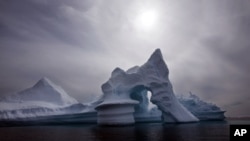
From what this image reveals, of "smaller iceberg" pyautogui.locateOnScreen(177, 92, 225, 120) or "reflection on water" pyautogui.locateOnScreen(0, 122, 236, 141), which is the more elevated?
"smaller iceberg" pyautogui.locateOnScreen(177, 92, 225, 120)

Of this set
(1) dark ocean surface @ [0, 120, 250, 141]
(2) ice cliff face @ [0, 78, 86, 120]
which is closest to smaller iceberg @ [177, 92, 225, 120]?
(2) ice cliff face @ [0, 78, 86, 120]

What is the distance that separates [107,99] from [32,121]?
925 cm

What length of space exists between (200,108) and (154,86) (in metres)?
11.2

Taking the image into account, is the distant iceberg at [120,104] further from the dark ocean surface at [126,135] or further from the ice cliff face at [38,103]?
the dark ocean surface at [126,135]

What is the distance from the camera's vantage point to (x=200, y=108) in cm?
3512

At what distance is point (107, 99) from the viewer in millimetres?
27562

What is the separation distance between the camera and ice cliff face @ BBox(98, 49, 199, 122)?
26.4m

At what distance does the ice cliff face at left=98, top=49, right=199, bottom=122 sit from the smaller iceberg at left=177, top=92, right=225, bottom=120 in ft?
21.2

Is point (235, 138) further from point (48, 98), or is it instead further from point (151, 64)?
point (48, 98)

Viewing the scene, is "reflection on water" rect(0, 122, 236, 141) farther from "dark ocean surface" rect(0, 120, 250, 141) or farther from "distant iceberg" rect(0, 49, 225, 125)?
"distant iceberg" rect(0, 49, 225, 125)

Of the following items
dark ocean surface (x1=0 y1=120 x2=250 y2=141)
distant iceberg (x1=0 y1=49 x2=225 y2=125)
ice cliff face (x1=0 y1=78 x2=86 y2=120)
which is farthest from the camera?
ice cliff face (x1=0 y1=78 x2=86 y2=120)

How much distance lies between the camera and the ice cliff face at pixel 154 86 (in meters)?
26.4

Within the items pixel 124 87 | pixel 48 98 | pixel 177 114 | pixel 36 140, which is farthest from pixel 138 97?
pixel 36 140

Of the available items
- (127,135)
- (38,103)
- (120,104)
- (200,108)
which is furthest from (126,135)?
(200,108)
